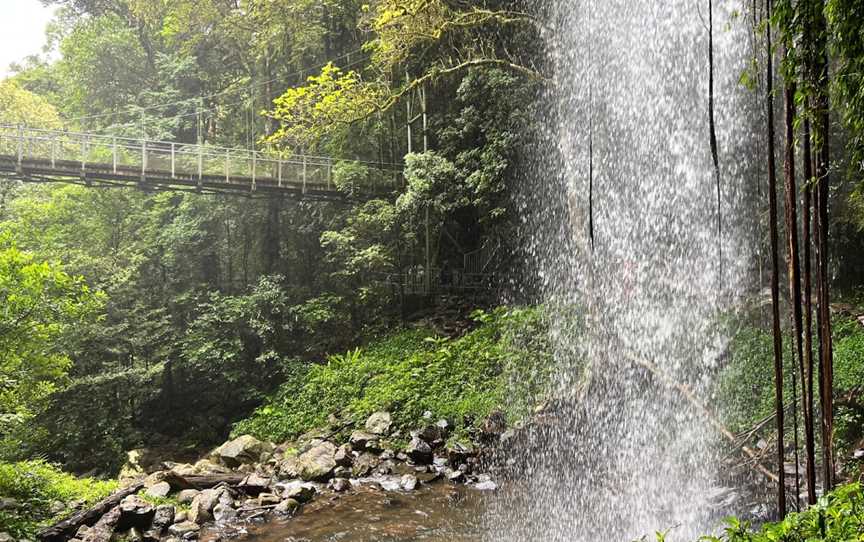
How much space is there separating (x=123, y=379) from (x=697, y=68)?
11.8 m

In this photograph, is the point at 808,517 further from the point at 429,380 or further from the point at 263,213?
the point at 263,213

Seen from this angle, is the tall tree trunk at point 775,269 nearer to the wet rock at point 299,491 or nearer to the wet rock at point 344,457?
the wet rock at point 299,491

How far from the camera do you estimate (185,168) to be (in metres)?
13.7

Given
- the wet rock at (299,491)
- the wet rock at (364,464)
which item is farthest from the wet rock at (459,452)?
the wet rock at (299,491)

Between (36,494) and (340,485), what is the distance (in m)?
3.45

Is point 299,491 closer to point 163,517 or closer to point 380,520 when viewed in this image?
point 380,520

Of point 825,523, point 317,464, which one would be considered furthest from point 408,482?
point 825,523

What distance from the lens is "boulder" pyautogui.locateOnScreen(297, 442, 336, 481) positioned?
876 cm

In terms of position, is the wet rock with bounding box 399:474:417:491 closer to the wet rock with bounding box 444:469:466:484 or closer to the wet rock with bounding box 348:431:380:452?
the wet rock with bounding box 444:469:466:484

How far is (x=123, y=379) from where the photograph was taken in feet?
42.6

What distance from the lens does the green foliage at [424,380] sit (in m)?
10.5

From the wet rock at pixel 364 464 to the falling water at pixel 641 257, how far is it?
216cm

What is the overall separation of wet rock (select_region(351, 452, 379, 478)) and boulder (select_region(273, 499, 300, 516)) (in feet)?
4.50

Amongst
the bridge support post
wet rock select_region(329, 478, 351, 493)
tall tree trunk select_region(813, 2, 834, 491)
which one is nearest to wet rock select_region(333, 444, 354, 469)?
wet rock select_region(329, 478, 351, 493)
